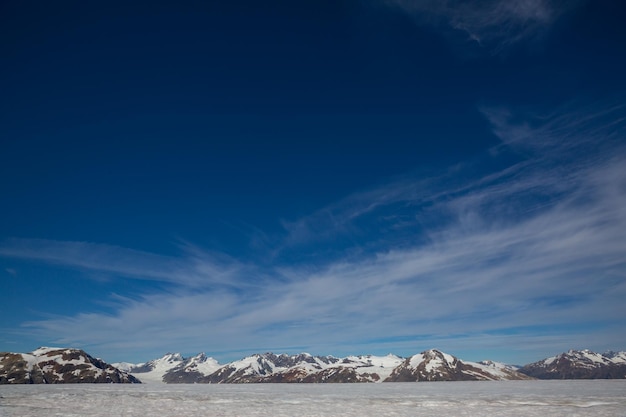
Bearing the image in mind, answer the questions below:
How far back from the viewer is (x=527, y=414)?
24312mm

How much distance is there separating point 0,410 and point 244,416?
14.8 metres

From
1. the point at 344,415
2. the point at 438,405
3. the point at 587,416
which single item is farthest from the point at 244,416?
the point at 587,416

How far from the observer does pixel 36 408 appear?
2350 centimetres

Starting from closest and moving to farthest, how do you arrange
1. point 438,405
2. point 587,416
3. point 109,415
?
point 109,415
point 587,416
point 438,405

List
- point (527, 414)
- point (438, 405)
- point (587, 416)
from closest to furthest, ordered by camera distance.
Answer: point (587, 416) < point (527, 414) < point (438, 405)

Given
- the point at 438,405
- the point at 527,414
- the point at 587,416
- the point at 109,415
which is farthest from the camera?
the point at 438,405

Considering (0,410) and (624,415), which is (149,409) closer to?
(0,410)

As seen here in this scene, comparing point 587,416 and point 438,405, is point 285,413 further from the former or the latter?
point 587,416

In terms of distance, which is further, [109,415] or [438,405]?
[438,405]

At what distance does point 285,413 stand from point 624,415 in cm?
2119


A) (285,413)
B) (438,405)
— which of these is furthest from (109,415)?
(438,405)

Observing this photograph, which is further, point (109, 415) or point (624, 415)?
point (624, 415)

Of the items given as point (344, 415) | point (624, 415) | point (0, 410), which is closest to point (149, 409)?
point (0, 410)

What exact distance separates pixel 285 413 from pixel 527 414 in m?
16.0
